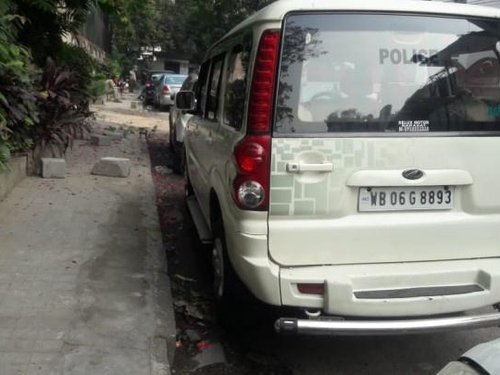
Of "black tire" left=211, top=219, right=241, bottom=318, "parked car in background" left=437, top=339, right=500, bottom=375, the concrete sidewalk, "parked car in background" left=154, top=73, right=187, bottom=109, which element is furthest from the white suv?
"parked car in background" left=154, top=73, right=187, bottom=109

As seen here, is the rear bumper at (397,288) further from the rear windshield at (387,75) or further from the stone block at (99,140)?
the stone block at (99,140)

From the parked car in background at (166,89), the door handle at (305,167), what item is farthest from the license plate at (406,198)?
the parked car in background at (166,89)

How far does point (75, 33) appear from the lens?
1055 centimetres

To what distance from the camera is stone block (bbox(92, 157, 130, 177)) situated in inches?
356

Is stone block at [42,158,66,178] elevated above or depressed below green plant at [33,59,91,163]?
below

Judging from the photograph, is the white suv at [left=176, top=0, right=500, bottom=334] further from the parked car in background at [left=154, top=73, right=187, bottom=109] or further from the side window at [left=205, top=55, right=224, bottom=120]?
the parked car in background at [left=154, top=73, right=187, bottom=109]

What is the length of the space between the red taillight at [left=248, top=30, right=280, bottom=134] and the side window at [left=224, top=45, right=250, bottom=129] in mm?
211

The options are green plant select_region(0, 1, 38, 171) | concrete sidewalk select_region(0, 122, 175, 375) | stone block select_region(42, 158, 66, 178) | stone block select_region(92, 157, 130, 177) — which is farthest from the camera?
stone block select_region(92, 157, 130, 177)

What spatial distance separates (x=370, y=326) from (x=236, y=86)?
1659 mm

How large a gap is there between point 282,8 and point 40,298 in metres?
2.56

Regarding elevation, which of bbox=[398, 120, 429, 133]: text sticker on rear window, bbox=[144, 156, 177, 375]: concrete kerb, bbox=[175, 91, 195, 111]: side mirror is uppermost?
bbox=[175, 91, 195, 111]: side mirror

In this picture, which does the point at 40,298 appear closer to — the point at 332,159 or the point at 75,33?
the point at 332,159

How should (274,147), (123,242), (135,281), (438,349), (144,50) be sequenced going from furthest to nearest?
(144,50) → (123,242) → (135,281) → (438,349) → (274,147)

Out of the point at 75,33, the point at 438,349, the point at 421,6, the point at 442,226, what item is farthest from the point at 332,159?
the point at 75,33
